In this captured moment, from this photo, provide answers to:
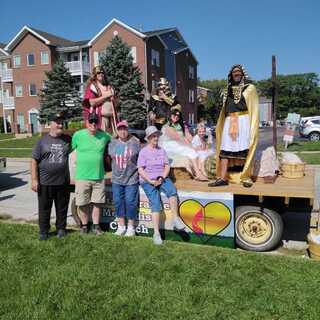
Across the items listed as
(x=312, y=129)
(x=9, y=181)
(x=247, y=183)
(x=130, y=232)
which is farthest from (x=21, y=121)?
(x=247, y=183)

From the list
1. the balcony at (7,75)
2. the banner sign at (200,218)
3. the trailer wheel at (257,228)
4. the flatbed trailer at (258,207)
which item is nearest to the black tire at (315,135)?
the flatbed trailer at (258,207)

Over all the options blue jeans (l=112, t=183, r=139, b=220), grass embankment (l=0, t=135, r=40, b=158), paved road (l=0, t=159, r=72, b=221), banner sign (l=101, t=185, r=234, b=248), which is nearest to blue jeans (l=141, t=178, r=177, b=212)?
banner sign (l=101, t=185, r=234, b=248)

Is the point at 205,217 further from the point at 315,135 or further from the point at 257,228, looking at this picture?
the point at 315,135

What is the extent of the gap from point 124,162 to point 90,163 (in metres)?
0.49

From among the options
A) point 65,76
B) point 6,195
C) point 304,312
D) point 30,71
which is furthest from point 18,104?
point 304,312

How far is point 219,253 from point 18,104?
43.6 m

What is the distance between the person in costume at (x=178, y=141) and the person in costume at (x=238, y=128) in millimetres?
466

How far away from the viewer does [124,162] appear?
5.67m

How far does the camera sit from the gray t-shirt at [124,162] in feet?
18.6

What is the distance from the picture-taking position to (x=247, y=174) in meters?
5.74

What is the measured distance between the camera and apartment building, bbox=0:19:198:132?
130 ft

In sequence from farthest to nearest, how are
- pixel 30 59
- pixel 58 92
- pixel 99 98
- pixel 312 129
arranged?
pixel 30 59 < pixel 58 92 < pixel 312 129 < pixel 99 98

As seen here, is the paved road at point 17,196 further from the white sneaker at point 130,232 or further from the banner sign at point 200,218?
the banner sign at point 200,218

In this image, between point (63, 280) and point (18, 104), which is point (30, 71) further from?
point (63, 280)
